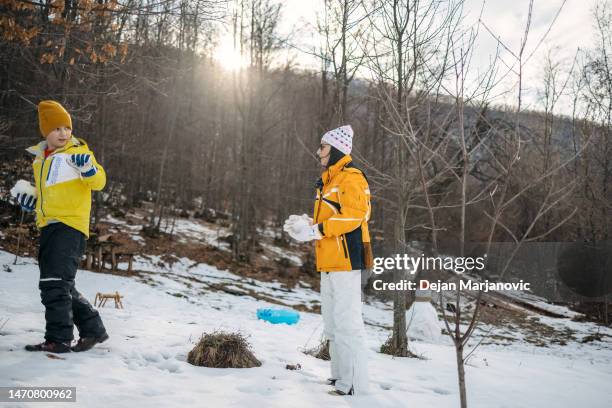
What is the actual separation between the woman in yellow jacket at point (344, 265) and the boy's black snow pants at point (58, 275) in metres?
1.71

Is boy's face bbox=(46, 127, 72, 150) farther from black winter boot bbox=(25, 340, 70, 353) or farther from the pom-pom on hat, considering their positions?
black winter boot bbox=(25, 340, 70, 353)

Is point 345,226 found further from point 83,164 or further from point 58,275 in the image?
point 58,275

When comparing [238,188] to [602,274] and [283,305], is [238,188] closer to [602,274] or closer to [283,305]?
[283,305]

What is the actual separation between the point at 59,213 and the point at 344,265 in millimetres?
2275

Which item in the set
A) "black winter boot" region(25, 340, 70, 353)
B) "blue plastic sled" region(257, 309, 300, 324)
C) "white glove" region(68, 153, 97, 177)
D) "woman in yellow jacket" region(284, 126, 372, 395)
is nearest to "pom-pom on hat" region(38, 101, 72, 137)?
"white glove" region(68, 153, 97, 177)

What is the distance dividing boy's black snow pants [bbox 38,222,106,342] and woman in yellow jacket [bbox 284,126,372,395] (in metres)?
1.71

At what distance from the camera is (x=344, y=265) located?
337 cm

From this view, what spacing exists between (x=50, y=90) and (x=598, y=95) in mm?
18688

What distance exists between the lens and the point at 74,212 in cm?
343

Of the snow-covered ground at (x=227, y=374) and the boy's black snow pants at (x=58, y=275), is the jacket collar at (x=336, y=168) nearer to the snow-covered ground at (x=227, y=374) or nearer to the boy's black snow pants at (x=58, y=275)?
the snow-covered ground at (x=227, y=374)

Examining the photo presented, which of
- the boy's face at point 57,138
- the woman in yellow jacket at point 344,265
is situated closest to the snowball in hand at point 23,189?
the boy's face at point 57,138

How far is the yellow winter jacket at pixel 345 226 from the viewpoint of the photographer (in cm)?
338

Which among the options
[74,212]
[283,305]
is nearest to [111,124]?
[283,305]

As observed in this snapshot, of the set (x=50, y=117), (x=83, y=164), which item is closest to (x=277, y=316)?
(x=83, y=164)
